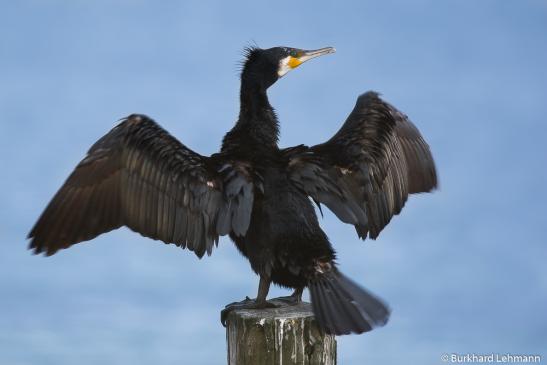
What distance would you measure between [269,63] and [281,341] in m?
2.26

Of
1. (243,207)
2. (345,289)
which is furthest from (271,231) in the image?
(345,289)

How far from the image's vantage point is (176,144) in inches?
→ 196

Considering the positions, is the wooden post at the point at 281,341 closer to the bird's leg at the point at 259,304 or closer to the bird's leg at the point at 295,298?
the bird's leg at the point at 259,304

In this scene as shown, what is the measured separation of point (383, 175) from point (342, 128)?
45 cm

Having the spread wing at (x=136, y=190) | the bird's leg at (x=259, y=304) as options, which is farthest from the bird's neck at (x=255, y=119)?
the bird's leg at (x=259, y=304)

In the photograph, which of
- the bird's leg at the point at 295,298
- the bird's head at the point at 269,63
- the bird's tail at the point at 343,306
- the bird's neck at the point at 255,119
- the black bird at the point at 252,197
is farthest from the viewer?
the bird's head at the point at 269,63

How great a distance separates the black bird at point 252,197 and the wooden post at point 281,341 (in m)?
0.15

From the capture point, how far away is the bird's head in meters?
5.59

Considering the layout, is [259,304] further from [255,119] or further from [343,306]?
[255,119]

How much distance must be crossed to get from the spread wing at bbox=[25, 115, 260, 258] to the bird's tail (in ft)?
2.84

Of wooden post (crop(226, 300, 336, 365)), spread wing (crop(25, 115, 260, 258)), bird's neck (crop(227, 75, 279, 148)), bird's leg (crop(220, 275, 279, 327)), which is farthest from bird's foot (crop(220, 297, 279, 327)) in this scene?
bird's neck (crop(227, 75, 279, 148))

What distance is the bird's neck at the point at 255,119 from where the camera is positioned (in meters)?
5.24

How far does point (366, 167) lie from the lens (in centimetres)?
525

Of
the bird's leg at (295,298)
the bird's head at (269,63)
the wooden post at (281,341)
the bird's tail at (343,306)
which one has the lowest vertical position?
the wooden post at (281,341)
